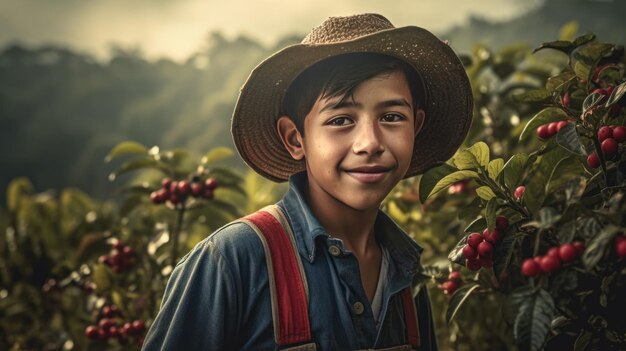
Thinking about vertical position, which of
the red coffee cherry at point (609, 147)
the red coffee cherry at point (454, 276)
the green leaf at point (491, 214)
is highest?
the red coffee cherry at point (609, 147)

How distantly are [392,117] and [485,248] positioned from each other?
39 cm

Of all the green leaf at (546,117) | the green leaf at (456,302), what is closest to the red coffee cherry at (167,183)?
the green leaf at (456,302)

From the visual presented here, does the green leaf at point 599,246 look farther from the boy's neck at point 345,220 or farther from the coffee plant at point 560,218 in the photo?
the boy's neck at point 345,220

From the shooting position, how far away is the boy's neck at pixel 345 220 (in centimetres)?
142

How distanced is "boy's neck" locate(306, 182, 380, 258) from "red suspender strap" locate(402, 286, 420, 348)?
142 mm

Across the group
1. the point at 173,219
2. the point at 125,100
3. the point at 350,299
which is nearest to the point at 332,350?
the point at 350,299

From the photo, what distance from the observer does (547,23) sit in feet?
23.7

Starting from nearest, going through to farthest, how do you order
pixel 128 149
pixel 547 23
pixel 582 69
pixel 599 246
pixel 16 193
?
pixel 599 246 < pixel 582 69 < pixel 128 149 < pixel 16 193 < pixel 547 23

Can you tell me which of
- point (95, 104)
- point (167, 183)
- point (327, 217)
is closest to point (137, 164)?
point (167, 183)

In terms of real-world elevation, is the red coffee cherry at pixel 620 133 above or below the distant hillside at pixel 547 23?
below

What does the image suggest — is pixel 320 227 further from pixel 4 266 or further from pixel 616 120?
pixel 4 266

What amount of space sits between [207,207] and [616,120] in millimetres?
1351

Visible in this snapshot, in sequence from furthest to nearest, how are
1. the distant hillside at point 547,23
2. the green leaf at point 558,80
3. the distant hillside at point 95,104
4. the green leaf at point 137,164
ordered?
the distant hillside at point 95,104 → the distant hillside at point 547,23 → the green leaf at point 137,164 → the green leaf at point 558,80

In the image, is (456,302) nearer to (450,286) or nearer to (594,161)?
(450,286)
